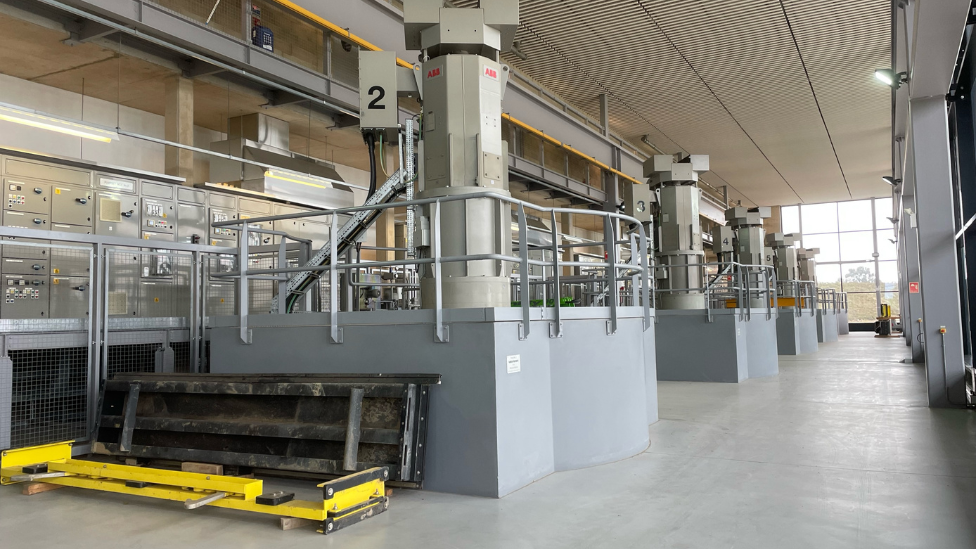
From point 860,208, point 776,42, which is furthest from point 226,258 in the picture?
point 860,208

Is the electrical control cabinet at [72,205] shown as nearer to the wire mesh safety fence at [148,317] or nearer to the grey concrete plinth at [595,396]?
the wire mesh safety fence at [148,317]

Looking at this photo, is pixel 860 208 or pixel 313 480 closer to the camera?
pixel 313 480

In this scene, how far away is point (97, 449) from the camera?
19.0 ft

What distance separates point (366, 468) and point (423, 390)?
67 cm

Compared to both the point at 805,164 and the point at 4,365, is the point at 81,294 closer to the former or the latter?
the point at 4,365

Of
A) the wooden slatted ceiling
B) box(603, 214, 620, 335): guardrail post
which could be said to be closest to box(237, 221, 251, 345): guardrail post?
box(603, 214, 620, 335): guardrail post

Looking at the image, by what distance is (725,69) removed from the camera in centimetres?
1666

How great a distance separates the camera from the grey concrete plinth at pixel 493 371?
4.88 meters

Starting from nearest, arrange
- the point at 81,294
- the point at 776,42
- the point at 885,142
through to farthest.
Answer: the point at 81,294
the point at 776,42
the point at 885,142

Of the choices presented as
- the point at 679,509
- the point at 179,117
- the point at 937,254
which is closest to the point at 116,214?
the point at 179,117

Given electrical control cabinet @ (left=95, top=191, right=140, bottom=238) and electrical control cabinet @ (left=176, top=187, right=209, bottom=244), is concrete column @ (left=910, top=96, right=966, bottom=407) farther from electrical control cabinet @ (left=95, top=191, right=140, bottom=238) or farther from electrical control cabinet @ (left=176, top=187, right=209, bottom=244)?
electrical control cabinet @ (left=95, top=191, right=140, bottom=238)

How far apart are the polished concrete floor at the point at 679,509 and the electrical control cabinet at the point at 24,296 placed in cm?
530

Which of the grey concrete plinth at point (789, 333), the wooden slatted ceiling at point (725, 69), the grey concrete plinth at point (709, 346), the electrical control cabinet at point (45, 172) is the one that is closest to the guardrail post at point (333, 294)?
the electrical control cabinet at point (45, 172)

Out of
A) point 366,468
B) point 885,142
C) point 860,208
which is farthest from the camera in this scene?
point 860,208
